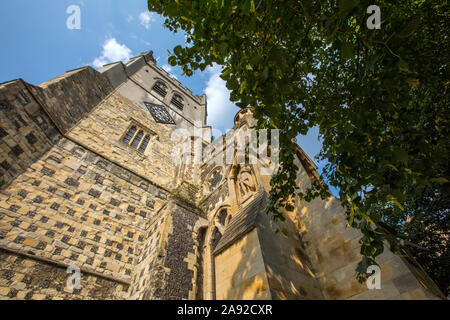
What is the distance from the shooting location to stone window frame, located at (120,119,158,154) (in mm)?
11860

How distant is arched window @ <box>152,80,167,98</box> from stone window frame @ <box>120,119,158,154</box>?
762cm

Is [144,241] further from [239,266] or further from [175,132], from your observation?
[175,132]

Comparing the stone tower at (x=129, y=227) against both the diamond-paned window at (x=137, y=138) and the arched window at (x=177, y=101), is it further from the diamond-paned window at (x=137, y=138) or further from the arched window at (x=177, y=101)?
the arched window at (x=177, y=101)

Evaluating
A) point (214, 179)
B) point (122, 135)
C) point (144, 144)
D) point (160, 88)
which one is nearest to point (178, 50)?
point (214, 179)

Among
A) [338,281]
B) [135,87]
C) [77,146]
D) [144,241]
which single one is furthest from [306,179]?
[135,87]

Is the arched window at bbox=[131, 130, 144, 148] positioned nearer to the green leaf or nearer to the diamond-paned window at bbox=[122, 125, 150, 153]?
the diamond-paned window at bbox=[122, 125, 150, 153]

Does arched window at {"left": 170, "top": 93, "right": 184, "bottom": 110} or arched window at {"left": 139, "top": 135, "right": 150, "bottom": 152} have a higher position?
arched window at {"left": 170, "top": 93, "right": 184, "bottom": 110}

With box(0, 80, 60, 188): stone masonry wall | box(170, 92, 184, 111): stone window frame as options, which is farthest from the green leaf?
box(170, 92, 184, 111): stone window frame

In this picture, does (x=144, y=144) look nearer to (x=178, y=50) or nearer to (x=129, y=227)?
(x=129, y=227)

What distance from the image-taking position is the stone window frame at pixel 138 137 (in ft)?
38.9

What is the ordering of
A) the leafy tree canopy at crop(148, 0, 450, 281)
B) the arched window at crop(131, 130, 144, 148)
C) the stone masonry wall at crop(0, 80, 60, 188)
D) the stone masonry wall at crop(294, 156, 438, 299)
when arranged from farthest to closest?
1. the arched window at crop(131, 130, 144, 148)
2. the stone masonry wall at crop(0, 80, 60, 188)
3. the stone masonry wall at crop(294, 156, 438, 299)
4. the leafy tree canopy at crop(148, 0, 450, 281)

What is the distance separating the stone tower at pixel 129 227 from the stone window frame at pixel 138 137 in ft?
0.97

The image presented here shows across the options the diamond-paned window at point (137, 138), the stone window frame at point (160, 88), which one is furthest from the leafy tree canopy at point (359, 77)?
the stone window frame at point (160, 88)

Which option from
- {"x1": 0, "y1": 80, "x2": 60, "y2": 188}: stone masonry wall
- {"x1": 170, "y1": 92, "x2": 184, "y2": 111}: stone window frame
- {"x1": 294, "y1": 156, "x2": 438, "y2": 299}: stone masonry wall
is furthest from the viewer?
{"x1": 170, "y1": 92, "x2": 184, "y2": 111}: stone window frame
